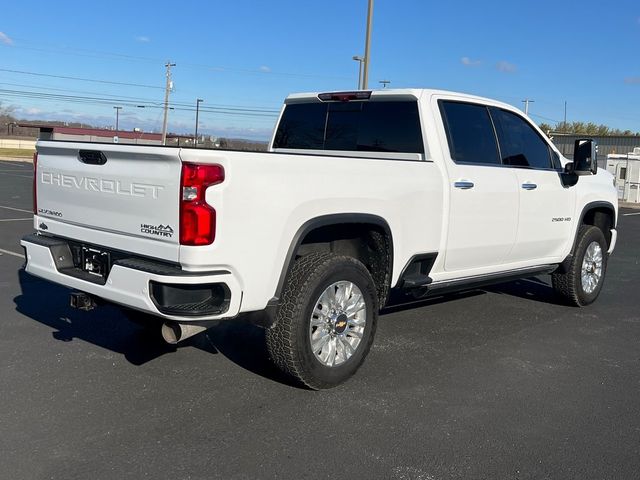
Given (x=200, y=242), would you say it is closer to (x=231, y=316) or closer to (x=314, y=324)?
(x=231, y=316)

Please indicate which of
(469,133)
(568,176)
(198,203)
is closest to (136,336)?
(198,203)

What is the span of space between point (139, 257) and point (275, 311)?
88 cm

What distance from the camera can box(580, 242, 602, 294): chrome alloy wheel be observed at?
718 cm

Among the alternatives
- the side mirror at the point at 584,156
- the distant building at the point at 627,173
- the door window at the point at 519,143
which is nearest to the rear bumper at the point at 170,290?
the door window at the point at 519,143

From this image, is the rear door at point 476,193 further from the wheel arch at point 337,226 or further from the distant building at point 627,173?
the distant building at point 627,173

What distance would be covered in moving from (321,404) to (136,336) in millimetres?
2045

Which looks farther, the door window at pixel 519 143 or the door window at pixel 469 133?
the door window at pixel 519 143

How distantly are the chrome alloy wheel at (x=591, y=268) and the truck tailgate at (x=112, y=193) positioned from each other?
5.07 m

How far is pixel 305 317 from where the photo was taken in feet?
13.5

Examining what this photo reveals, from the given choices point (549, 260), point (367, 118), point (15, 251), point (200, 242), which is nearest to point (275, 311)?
point (200, 242)

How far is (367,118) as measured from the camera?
561cm

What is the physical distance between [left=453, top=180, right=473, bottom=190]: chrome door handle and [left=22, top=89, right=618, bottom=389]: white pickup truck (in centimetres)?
1

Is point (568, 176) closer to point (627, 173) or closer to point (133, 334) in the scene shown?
point (133, 334)

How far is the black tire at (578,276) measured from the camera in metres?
6.96
